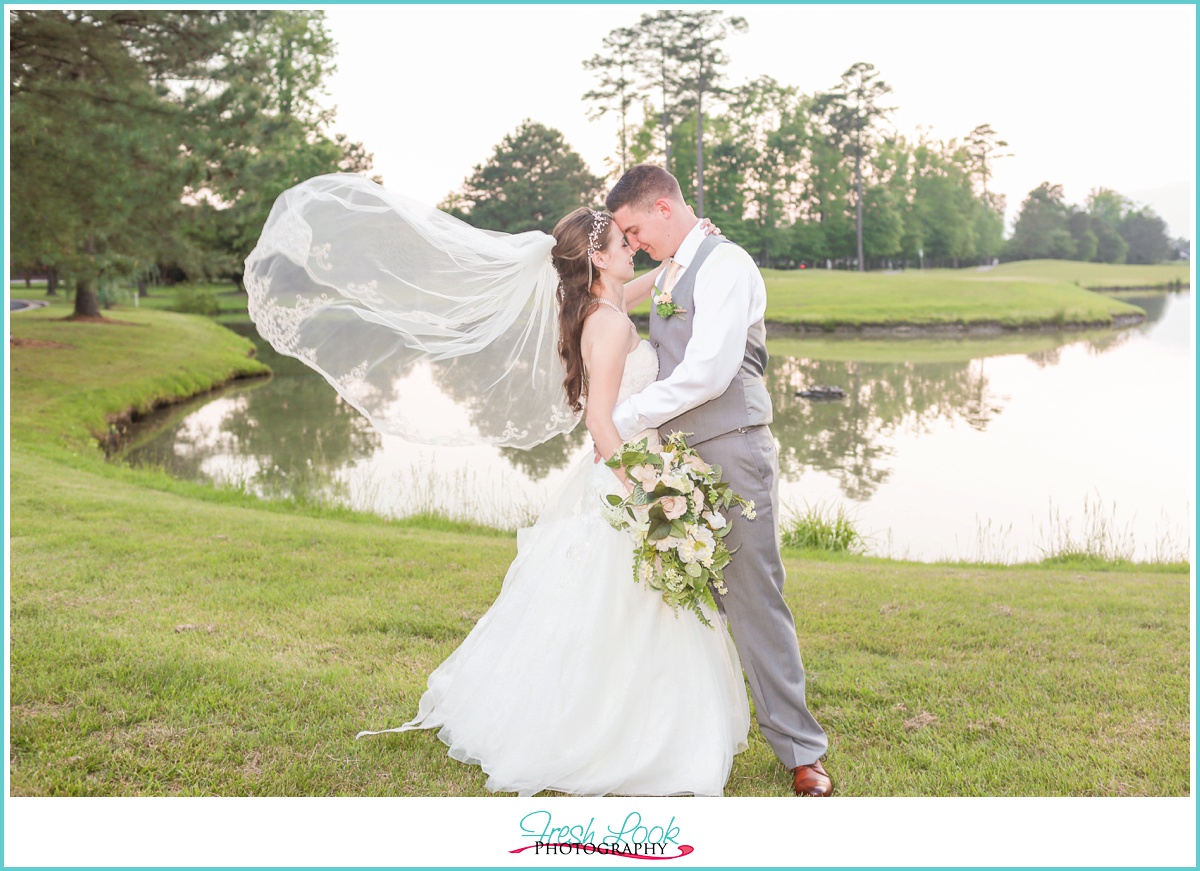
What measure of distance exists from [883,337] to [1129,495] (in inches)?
872

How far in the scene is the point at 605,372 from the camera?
3812mm

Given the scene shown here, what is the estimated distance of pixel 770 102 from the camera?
2125 inches

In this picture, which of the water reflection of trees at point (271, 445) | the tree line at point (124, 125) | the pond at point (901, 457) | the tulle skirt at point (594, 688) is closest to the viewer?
the tulle skirt at point (594, 688)

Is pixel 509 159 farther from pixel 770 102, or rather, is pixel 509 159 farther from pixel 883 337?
pixel 883 337

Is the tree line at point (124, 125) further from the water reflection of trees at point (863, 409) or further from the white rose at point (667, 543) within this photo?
the white rose at point (667, 543)

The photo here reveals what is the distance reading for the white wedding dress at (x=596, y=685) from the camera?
3732 mm

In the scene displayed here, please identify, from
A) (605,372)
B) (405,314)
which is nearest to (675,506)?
(605,372)

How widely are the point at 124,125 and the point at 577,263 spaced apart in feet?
47.3

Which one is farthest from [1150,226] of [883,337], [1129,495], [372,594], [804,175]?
[372,594]

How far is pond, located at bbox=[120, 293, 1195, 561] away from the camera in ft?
35.3

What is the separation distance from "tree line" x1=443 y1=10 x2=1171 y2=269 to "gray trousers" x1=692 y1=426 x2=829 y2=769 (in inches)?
1569

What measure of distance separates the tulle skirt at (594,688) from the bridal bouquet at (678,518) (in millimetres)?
162

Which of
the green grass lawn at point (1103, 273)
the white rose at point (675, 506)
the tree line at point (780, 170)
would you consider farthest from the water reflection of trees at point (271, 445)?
the green grass lawn at point (1103, 273)

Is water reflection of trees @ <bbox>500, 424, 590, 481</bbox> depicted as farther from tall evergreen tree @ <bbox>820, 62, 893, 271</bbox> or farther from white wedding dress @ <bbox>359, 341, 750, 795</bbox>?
tall evergreen tree @ <bbox>820, 62, 893, 271</bbox>
